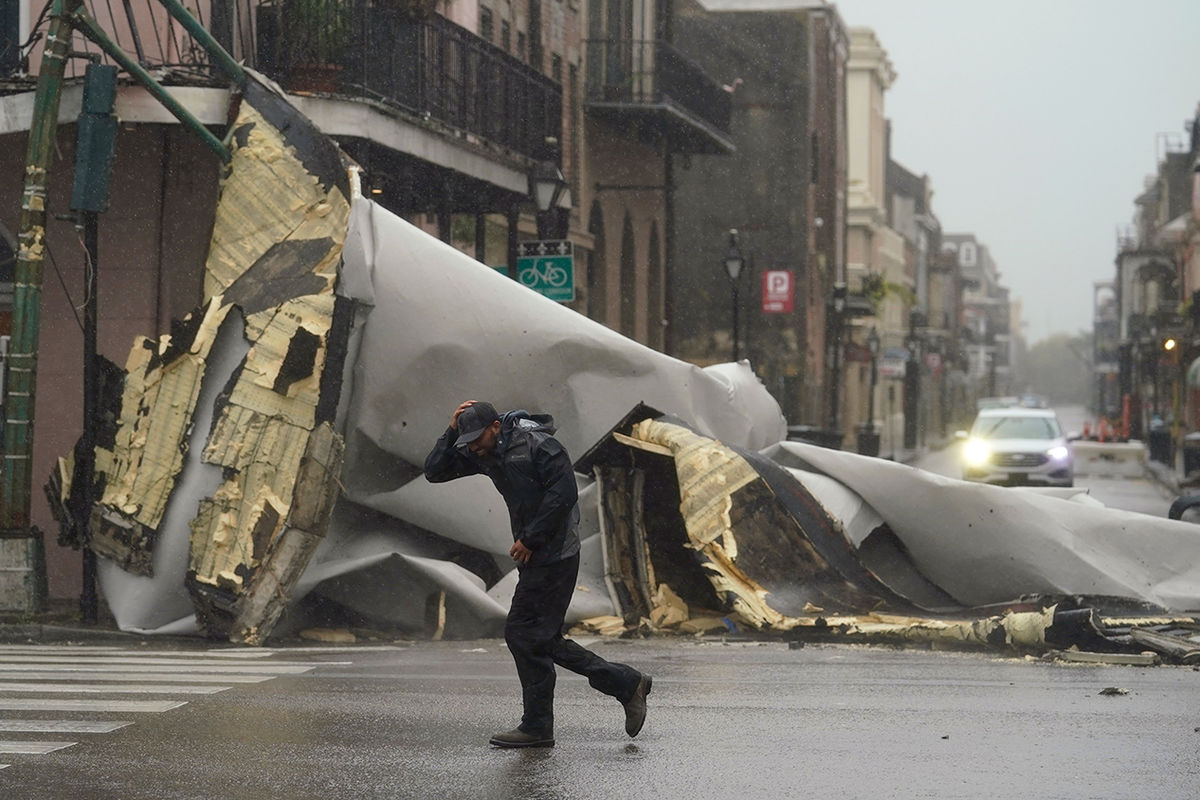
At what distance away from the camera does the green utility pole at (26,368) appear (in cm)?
1285

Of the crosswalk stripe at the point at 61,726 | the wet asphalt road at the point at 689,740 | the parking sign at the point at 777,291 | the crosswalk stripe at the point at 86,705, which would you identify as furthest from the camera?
the parking sign at the point at 777,291

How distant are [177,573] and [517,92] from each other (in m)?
10.4

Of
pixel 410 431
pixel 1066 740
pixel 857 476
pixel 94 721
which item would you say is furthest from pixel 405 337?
pixel 1066 740

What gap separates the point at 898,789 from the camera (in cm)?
636

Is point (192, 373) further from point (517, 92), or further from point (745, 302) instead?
point (745, 302)

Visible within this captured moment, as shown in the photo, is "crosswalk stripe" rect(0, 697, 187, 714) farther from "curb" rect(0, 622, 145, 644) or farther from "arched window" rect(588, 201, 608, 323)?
"arched window" rect(588, 201, 608, 323)

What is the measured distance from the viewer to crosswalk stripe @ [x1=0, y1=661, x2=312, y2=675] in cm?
1040

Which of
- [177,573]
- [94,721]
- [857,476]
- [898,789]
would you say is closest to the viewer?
[898,789]

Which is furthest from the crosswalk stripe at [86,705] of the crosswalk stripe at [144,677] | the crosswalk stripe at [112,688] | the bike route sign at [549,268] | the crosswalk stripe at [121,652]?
the bike route sign at [549,268]

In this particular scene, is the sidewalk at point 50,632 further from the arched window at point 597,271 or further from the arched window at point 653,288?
the arched window at point 653,288

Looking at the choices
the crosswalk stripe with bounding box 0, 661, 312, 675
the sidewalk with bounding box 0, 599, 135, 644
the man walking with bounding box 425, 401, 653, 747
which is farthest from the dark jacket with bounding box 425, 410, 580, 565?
the sidewalk with bounding box 0, 599, 135, 644

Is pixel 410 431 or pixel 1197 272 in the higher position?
pixel 1197 272

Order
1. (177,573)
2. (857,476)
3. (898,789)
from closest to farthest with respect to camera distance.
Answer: (898,789)
(177,573)
(857,476)

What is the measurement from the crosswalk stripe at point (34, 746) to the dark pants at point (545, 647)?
197 cm
